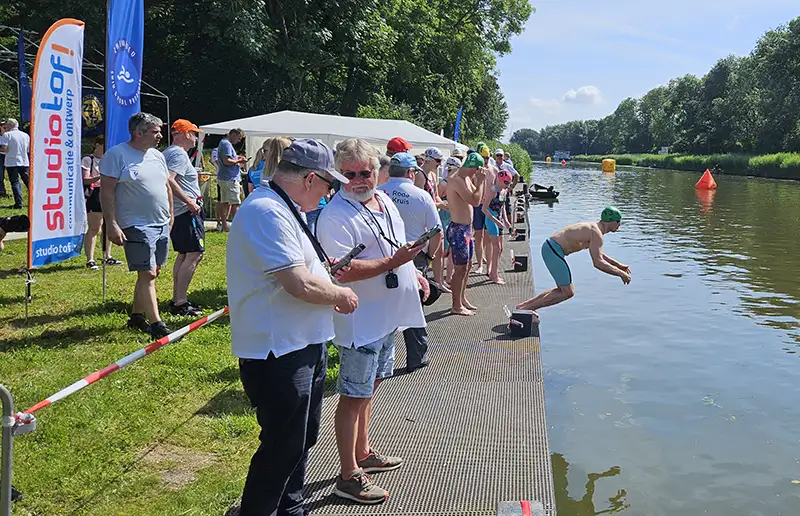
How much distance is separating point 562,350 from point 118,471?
5578mm

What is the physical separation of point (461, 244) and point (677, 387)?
264 cm

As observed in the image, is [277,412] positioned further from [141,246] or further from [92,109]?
[92,109]

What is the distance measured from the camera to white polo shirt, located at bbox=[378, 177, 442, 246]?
18.5ft

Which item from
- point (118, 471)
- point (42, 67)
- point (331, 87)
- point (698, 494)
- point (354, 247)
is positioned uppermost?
point (331, 87)

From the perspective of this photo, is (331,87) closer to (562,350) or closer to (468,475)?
(562,350)

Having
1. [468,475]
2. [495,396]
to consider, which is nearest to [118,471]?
[468,475]

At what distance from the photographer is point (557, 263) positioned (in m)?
8.04

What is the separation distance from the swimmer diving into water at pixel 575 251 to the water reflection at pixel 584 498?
300cm

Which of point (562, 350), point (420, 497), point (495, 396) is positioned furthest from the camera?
point (562, 350)

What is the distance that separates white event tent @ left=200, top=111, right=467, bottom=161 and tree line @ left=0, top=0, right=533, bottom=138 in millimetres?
10323

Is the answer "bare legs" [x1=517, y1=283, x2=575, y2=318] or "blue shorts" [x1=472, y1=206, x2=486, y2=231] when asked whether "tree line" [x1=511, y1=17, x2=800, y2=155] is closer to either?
"blue shorts" [x1=472, y1=206, x2=486, y2=231]

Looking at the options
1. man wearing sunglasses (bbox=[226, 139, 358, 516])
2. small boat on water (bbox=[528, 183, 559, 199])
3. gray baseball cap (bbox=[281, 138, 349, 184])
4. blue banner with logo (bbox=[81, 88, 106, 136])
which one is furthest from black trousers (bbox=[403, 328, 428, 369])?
small boat on water (bbox=[528, 183, 559, 199])

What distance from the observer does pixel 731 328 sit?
9.41 m

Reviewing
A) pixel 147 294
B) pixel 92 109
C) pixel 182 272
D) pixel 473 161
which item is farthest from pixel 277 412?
pixel 92 109
